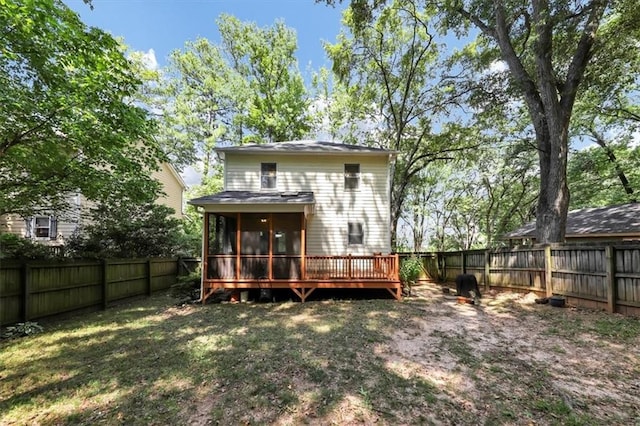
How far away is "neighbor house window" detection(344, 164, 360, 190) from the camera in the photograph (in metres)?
12.4

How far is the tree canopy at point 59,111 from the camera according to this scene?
5.34 m

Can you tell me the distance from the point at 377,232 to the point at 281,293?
463 centimetres

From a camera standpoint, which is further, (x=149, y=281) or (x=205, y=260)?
(x=149, y=281)

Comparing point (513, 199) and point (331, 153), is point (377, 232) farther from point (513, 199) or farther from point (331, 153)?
point (513, 199)

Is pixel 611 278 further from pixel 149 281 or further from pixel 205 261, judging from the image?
pixel 149 281

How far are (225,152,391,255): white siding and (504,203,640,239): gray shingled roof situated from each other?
9.93m

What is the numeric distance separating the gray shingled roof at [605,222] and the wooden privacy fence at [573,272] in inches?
262

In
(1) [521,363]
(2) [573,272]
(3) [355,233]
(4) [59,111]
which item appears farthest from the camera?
(3) [355,233]

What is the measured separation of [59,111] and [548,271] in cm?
1242

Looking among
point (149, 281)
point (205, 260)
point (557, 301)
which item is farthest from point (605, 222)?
point (149, 281)

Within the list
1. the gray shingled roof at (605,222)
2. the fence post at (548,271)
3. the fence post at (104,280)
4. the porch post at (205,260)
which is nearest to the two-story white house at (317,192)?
the porch post at (205,260)

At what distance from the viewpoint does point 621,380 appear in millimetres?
3854

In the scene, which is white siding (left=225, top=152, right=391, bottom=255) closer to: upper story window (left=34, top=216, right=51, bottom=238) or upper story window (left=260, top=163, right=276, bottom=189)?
upper story window (left=260, top=163, right=276, bottom=189)

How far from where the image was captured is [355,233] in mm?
12180
